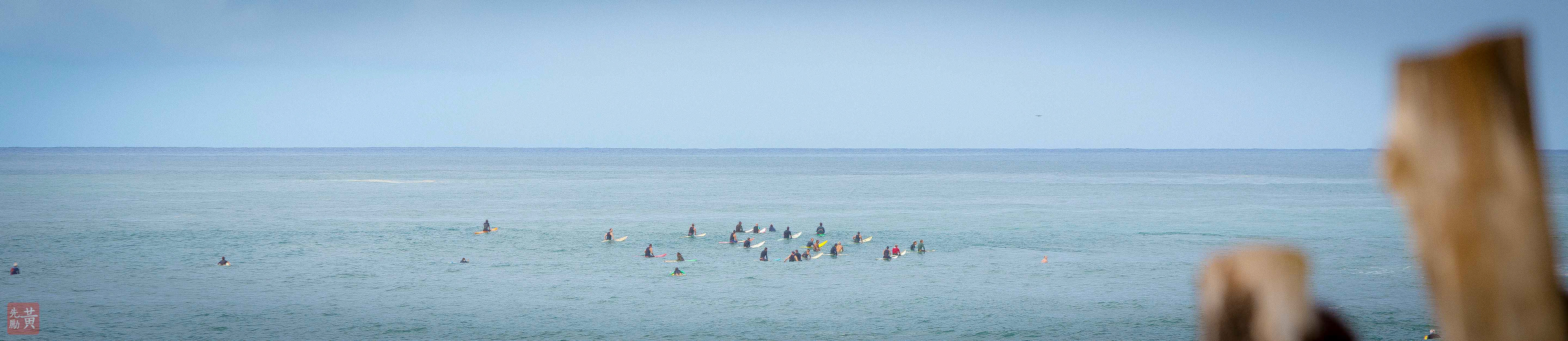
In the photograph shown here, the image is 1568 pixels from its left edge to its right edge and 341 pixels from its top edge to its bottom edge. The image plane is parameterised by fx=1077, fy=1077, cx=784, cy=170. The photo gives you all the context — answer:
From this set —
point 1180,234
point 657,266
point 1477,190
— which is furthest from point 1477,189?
point 1180,234

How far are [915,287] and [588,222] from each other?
36.3 metres

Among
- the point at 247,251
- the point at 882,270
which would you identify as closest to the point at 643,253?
the point at 882,270

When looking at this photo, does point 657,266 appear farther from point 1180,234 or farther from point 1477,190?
point 1477,190

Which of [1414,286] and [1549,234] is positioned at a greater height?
[1549,234]

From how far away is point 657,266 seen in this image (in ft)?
164

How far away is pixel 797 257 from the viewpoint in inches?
2008

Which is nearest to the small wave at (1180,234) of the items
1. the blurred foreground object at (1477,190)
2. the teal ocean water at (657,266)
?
the teal ocean water at (657,266)

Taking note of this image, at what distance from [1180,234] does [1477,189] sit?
68.2 meters

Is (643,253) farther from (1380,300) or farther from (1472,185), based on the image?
(1472,185)

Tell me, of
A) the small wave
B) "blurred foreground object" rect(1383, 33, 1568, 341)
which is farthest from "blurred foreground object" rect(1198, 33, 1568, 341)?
the small wave

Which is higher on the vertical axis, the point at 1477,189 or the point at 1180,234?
the point at 1477,189

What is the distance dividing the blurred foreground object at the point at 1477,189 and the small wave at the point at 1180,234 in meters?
66.8

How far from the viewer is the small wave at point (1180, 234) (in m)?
64.4

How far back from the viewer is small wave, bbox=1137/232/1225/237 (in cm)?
6438
